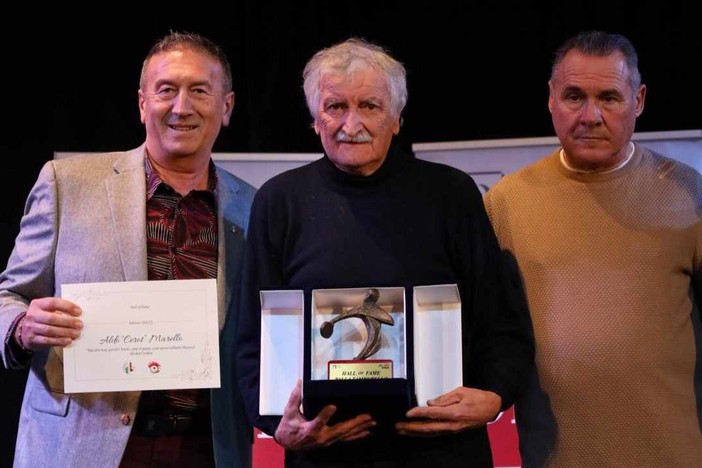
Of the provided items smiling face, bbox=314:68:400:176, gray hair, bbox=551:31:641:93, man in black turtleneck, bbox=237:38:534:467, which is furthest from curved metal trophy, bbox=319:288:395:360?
gray hair, bbox=551:31:641:93

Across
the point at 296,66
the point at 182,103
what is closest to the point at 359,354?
the point at 182,103

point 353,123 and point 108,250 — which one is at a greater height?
point 353,123

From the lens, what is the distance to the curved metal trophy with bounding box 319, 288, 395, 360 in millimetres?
2199

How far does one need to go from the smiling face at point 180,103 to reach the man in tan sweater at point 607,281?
98 centimetres

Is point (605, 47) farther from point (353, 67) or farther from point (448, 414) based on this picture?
point (448, 414)

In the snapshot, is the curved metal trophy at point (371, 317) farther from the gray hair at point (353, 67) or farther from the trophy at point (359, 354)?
the gray hair at point (353, 67)

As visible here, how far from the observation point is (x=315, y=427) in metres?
2.15

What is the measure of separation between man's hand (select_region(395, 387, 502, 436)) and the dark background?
9.85 feet

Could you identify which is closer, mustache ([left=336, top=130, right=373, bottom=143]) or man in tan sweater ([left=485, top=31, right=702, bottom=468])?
mustache ([left=336, top=130, right=373, bottom=143])

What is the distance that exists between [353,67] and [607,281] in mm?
990

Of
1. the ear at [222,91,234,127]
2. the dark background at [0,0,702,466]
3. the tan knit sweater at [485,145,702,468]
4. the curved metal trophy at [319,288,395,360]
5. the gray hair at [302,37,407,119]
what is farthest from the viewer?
the dark background at [0,0,702,466]

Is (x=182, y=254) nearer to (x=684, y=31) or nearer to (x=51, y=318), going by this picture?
(x=51, y=318)

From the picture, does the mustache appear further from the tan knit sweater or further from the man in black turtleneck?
the tan knit sweater

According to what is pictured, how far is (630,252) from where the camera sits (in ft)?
8.86
